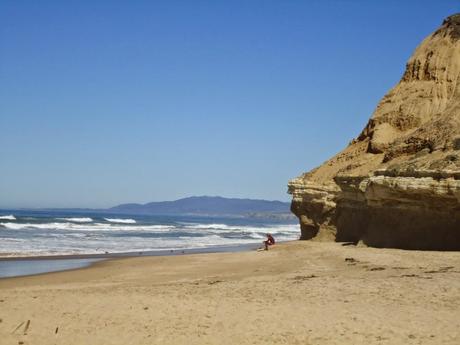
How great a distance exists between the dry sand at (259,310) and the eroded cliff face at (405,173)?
3.42 meters

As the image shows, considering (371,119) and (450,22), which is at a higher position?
(450,22)

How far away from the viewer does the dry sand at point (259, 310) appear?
8.14 m

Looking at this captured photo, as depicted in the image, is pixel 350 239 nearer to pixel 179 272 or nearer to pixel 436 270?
pixel 179 272

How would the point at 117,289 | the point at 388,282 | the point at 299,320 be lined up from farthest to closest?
1. the point at 117,289
2. the point at 388,282
3. the point at 299,320

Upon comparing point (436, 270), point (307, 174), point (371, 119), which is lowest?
point (436, 270)

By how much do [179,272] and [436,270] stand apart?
826cm

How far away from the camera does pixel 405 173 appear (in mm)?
18422

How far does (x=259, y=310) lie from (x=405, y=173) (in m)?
10.7

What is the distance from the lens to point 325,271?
49.2 feet

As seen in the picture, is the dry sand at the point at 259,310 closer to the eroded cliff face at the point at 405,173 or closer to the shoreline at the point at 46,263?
the eroded cliff face at the point at 405,173

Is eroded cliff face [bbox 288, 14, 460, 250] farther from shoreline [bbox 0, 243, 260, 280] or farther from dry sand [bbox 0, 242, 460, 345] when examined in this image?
shoreline [bbox 0, 243, 260, 280]

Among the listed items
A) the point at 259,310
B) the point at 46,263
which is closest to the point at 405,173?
the point at 259,310

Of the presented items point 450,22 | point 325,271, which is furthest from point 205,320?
point 450,22

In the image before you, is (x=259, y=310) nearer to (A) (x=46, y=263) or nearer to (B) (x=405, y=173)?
(B) (x=405, y=173)
